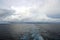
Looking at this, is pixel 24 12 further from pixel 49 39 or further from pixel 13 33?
pixel 49 39

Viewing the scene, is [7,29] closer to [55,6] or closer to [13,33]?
[13,33]

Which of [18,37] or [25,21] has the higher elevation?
[25,21]

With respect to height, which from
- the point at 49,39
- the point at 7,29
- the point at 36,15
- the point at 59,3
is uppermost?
the point at 59,3

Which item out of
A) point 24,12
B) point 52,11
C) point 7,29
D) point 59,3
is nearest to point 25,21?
point 24,12

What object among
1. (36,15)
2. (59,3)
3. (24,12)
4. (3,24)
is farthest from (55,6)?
(3,24)

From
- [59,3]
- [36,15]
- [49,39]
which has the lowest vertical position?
[49,39]

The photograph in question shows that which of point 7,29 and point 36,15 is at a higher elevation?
point 36,15
